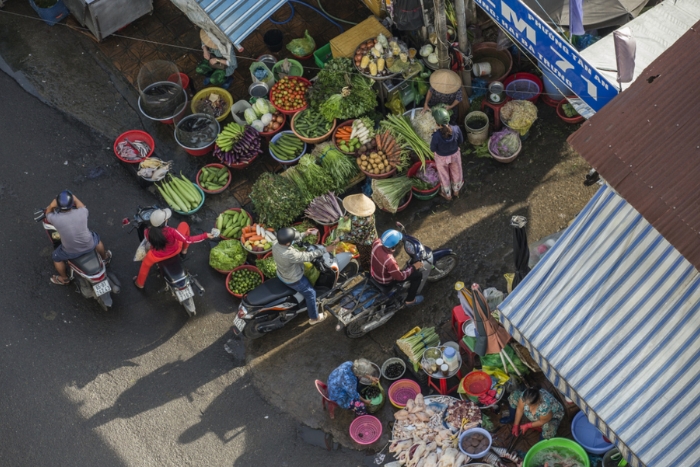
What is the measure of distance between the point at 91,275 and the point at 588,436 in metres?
6.02

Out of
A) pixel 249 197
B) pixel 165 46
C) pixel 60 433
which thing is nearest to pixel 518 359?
pixel 249 197

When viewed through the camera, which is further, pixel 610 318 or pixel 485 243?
pixel 485 243

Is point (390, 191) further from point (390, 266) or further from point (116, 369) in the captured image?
point (116, 369)

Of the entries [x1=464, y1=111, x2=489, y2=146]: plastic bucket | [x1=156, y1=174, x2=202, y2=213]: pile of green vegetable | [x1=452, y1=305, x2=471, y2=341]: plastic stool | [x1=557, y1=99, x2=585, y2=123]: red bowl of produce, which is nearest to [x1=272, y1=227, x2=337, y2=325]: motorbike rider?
[x1=452, y1=305, x2=471, y2=341]: plastic stool

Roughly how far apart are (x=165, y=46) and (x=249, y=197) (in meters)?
3.32

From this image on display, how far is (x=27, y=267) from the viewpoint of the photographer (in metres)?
10.9

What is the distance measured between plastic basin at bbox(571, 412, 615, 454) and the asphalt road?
2392 mm

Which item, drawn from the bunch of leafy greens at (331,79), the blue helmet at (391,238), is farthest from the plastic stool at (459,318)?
the bunch of leafy greens at (331,79)

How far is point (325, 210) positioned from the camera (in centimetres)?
1058

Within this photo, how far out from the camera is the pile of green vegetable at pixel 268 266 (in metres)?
10.4

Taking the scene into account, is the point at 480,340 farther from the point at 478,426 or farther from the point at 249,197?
the point at 249,197

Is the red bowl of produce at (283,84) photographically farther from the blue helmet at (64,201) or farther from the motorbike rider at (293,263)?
the blue helmet at (64,201)

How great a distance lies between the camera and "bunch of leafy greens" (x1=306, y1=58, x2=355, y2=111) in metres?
11.2

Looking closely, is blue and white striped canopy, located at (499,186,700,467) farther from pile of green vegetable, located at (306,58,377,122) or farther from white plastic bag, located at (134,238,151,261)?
white plastic bag, located at (134,238,151,261)
